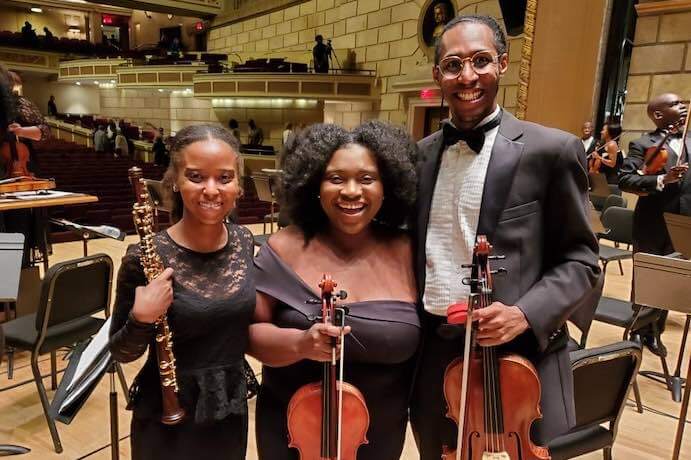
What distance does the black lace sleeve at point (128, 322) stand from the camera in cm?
130

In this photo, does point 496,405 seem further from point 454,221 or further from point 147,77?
point 147,77

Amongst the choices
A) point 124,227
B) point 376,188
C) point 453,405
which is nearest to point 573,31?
point 376,188

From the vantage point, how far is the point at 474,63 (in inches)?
50.9

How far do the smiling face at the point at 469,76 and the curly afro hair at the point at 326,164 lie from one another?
251mm

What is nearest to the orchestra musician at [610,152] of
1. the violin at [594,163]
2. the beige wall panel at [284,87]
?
the violin at [594,163]

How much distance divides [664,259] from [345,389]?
71.3 inches

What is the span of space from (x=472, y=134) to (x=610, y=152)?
504 centimetres

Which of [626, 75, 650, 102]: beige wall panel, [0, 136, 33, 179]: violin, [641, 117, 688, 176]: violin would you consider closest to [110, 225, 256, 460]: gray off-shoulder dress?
[0, 136, 33, 179]: violin

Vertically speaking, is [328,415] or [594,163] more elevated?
[594,163]

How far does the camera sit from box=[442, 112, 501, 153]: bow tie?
1367 mm

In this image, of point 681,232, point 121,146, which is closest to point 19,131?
point 681,232

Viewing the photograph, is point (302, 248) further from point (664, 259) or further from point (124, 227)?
point (124, 227)

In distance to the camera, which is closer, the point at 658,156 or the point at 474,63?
the point at 474,63

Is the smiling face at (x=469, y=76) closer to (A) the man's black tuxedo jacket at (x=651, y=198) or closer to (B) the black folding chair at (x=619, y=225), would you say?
(A) the man's black tuxedo jacket at (x=651, y=198)
